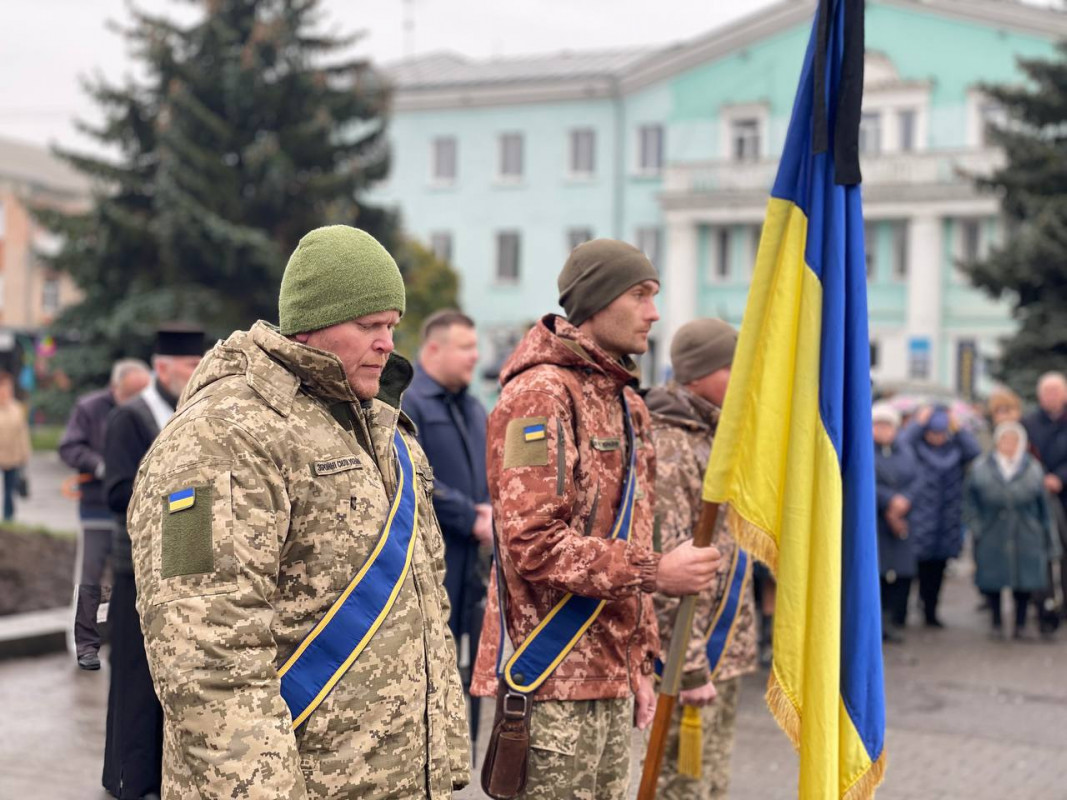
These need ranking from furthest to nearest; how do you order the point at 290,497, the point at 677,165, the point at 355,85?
1. the point at 677,165
2. the point at 355,85
3. the point at 290,497

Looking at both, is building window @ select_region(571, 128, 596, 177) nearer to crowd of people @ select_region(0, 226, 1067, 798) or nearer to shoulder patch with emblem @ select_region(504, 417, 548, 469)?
crowd of people @ select_region(0, 226, 1067, 798)

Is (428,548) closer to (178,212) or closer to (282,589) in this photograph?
(282,589)

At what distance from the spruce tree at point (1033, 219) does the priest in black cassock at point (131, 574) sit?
1516 cm

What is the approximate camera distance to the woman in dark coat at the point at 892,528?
40.1 feet

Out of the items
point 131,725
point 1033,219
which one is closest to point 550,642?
point 131,725

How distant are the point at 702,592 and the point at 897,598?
25.5ft

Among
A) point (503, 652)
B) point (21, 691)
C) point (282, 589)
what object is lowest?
point (21, 691)

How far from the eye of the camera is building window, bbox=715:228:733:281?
146 feet

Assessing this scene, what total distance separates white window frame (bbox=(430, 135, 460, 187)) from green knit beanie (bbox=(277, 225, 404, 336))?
46.6m

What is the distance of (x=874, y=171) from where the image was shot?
41500 mm

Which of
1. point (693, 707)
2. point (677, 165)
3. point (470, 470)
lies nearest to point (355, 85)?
point (677, 165)

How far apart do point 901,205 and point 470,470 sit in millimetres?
36280

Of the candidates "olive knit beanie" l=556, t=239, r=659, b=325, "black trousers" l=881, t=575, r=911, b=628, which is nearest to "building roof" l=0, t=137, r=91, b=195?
"black trousers" l=881, t=575, r=911, b=628

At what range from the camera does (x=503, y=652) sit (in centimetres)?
412
